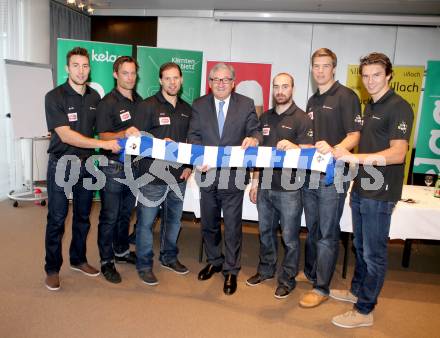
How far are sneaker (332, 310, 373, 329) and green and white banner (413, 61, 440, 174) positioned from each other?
13.9ft

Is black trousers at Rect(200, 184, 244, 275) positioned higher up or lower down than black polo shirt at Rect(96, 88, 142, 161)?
lower down

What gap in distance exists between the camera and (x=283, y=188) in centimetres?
317

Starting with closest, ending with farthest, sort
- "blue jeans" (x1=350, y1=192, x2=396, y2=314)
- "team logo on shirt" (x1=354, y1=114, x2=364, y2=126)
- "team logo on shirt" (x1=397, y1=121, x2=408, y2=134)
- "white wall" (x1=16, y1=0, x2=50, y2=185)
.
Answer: "team logo on shirt" (x1=397, y1=121, x2=408, y2=134), "blue jeans" (x1=350, y1=192, x2=396, y2=314), "team logo on shirt" (x1=354, y1=114, x2=364, y2=126), "white wall" (x1=16, y1=0, x2=50, y2=185)

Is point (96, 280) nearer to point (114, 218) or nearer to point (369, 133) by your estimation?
point (114, 218)

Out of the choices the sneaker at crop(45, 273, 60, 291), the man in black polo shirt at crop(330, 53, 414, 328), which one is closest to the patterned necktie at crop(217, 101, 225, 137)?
the man in black polo shirt at crop(330, 53, 414, 328)

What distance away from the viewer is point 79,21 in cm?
735

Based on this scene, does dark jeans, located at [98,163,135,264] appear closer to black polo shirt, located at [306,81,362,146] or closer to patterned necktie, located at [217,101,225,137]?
patterned necktie, located at [217,101,225,137]

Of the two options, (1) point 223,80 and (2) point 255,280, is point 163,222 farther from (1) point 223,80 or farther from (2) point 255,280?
(1) point 223,80

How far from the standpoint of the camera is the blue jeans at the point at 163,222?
3324mm

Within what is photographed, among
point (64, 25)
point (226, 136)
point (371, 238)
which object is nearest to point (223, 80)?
point (226, 136)

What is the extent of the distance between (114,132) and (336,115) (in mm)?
1828

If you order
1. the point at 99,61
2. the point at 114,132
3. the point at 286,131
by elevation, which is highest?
the point at 99,61

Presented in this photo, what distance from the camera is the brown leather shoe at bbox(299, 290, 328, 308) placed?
10.3ft

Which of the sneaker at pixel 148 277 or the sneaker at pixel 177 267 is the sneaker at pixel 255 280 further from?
the sneaker at pixel 148 277
